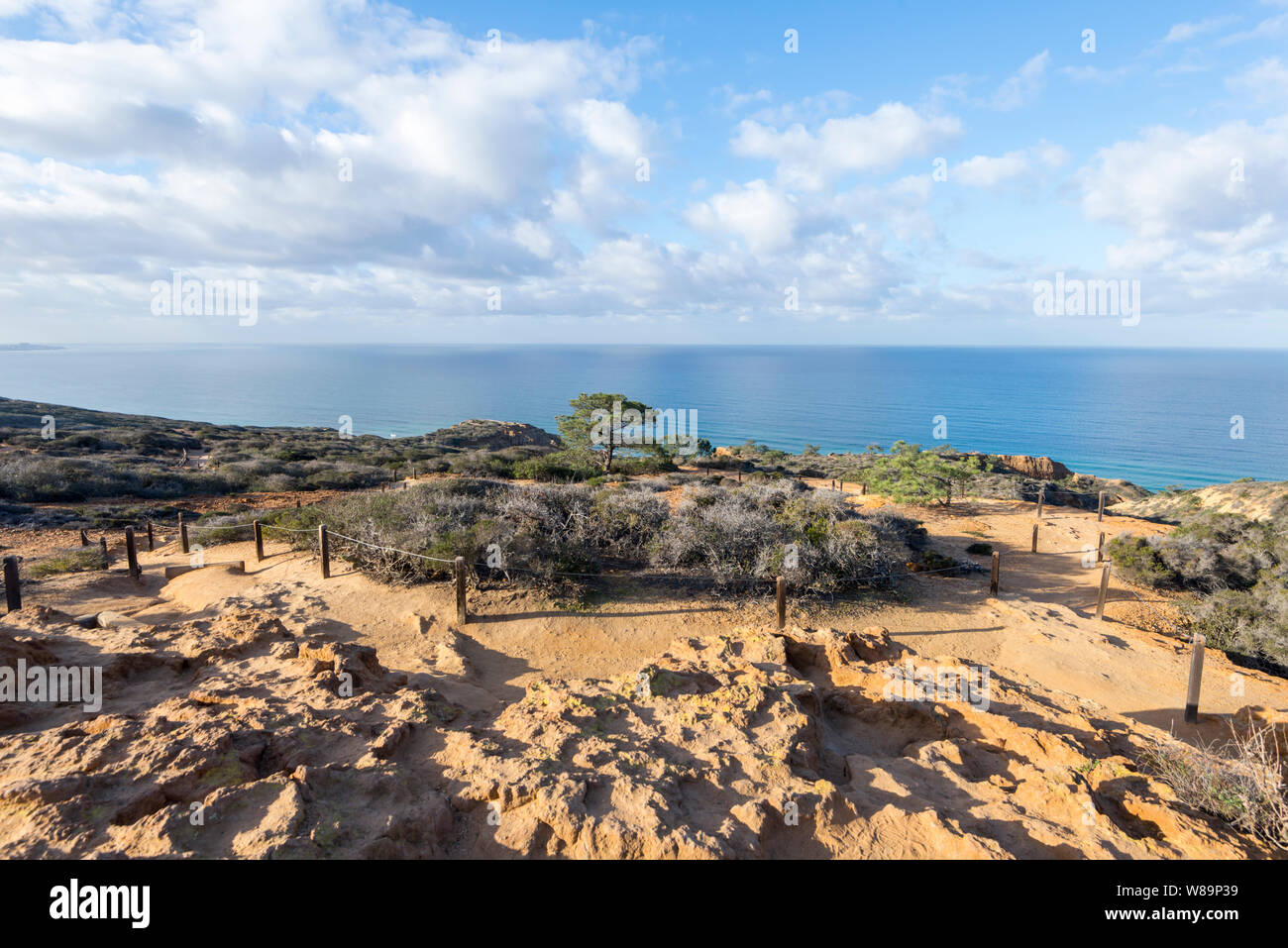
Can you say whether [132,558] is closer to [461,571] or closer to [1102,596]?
[461,571]

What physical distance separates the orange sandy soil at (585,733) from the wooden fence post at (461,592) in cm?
27

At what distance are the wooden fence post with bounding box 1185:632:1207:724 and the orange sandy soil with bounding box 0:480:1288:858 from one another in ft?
0.74

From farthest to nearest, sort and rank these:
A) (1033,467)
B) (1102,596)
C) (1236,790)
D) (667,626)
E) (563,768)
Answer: (1033,467) < (1102,596) < (667,626) < (563,768) < (1236,790)

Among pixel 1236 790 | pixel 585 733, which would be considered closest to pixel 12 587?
pixel 585 733

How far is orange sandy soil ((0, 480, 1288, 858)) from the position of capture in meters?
3.43

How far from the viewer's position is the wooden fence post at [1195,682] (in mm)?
6523

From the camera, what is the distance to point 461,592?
862 centimetres

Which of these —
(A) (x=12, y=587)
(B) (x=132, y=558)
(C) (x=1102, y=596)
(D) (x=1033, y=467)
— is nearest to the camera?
(A) (x=12, y=587)

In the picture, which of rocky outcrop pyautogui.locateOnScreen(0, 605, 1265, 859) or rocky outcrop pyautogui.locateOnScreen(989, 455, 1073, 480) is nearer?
rocky outcrop pyautogui.locateOnScreen(0, 605, 1265, 859)

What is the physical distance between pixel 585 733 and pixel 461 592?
179 inches
